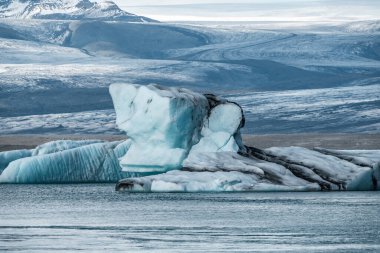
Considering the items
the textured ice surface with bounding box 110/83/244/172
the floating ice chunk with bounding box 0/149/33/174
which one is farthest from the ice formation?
the floating ice chunk with bounding box 0/149/33/174

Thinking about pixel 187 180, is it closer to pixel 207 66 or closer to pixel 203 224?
pixel 203 224

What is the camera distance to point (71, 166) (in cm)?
3111

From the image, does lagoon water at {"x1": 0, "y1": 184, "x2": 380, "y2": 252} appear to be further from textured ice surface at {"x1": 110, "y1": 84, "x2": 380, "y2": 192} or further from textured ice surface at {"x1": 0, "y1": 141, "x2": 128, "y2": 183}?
textured ice surface at {"x1": 0, "y1": 141, "x2": 128, "y2": 183}

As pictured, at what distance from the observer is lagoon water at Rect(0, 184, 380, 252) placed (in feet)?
56.6

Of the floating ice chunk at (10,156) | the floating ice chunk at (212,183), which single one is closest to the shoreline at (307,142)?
the floating ice chunk at (10,156)

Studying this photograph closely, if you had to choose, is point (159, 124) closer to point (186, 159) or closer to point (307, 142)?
point (186, 159)

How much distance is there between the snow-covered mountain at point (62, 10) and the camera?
431ft

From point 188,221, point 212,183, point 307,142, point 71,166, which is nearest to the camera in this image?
point 188,221

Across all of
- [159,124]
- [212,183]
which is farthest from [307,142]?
[212,183]

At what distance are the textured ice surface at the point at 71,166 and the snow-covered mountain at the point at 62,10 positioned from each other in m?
99.1

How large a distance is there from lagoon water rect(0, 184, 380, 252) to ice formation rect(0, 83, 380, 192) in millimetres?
321

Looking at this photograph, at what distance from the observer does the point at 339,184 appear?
89.1 ft

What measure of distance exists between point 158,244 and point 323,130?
2270 inches

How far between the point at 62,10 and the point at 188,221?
114m
